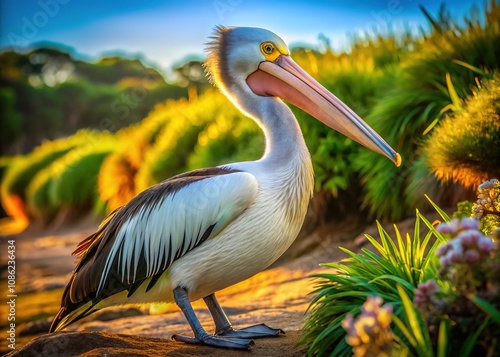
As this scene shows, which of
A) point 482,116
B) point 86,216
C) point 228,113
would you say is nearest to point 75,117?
point 86,216

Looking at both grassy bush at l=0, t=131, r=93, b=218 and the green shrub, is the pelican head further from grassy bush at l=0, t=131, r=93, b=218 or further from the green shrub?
grassy bush at l=0, t=131, r=93, b=218

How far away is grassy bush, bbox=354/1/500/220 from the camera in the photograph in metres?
5.91

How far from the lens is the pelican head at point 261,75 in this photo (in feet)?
12.8

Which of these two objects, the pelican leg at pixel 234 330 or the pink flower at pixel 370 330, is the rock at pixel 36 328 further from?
the pink flower at pixel 370 330

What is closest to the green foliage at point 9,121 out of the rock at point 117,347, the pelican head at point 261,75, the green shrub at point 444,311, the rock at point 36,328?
the rock at point 36,328

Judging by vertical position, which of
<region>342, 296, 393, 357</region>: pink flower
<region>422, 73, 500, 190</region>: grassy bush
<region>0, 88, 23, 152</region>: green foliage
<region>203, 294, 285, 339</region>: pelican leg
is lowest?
<region>203, 294, 285, 339</region>: pelican leg

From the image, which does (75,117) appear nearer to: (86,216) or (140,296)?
(86,216)

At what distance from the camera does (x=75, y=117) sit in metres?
29.7

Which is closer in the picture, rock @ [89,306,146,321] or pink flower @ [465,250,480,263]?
pink flower @ [465,250,480,263]

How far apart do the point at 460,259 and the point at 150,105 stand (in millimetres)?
25698

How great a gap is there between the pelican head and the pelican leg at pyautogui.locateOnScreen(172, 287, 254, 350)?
1169 millimetres

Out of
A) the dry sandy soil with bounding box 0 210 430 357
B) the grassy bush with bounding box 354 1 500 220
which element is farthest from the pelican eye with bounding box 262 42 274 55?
the grassy bush with bounding box 354 1 500 220

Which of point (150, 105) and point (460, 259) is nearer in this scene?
point (460, 259)

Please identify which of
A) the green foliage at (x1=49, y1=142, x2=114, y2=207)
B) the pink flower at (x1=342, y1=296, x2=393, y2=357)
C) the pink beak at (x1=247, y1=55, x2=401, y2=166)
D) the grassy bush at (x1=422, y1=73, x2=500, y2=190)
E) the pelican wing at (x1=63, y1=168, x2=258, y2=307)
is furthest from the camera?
the green foliage at (x1=49, y1=142, x2=114, y2=207)
